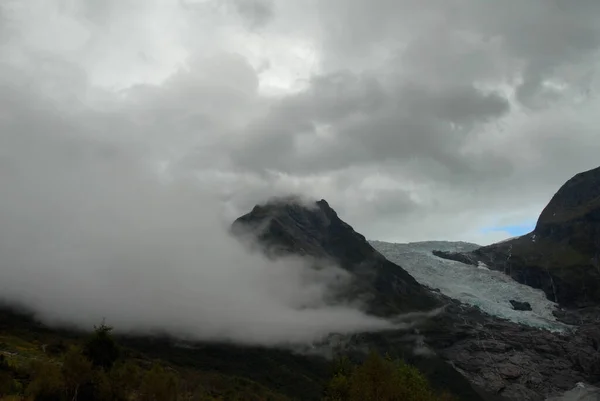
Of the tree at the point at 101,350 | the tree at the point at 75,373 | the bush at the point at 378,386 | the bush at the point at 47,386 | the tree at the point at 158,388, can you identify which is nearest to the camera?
the bush at the point at 378,386

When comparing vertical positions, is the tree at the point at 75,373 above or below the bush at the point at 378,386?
below

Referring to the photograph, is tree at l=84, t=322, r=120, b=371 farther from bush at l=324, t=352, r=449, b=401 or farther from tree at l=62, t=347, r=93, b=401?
bush at l=324, t=352, r=449, b=401

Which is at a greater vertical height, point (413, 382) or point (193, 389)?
point (413, 382)

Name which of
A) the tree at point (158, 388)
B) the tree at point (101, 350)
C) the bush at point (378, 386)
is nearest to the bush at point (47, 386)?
the tree at point (158, 388)

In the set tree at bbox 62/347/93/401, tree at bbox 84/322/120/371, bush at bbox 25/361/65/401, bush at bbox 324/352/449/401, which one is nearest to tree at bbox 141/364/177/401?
tree at bbox 62/347/93/401

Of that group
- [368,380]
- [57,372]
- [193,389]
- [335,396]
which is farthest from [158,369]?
[193,389]

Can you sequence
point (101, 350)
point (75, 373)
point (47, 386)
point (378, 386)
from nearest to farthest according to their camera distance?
1. point (378, 386)
2. point (47, 386)
3. point (75, 373)
4. point (101, 350)

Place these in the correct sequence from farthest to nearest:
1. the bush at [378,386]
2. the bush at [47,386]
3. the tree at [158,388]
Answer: the tree at [158,388] < the bush at [47,386] < the bush at [378,386]

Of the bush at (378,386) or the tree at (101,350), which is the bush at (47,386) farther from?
the bush at (378,386)

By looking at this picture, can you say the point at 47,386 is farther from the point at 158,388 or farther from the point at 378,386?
the point at 378,386

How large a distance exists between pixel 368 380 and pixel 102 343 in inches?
3136

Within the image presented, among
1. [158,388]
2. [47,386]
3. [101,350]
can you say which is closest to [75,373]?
[47,386]

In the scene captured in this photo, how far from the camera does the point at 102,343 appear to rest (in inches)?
5256

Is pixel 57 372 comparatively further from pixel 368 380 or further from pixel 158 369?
pixel 368 380
